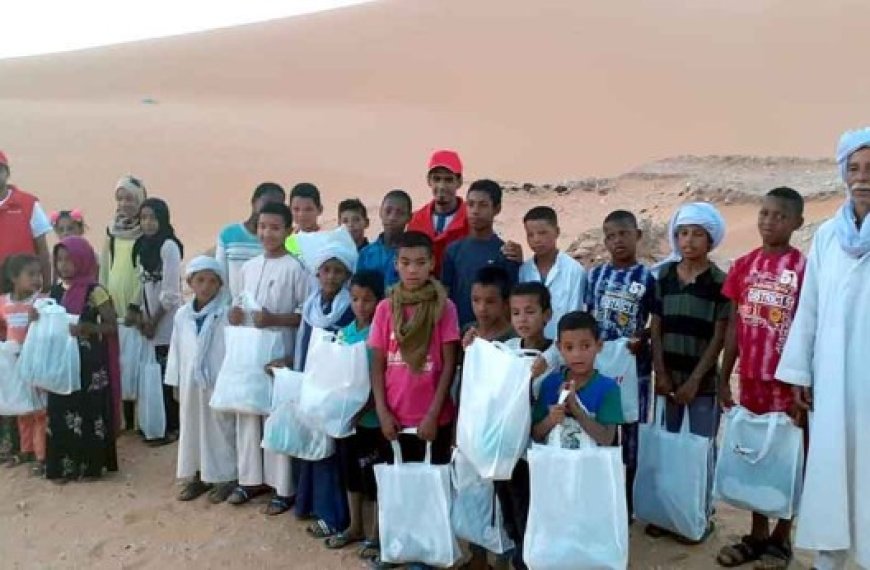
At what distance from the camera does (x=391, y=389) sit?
413 centimetres

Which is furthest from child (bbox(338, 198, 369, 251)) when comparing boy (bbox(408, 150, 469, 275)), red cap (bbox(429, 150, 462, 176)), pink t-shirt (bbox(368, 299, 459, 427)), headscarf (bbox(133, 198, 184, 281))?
pink t-shirt (bbox(368, 299, 459, 427))

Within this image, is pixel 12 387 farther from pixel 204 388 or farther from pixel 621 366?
pixel 621 366

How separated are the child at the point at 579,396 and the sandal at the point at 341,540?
1334 mm

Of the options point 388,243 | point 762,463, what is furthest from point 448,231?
point 762,463

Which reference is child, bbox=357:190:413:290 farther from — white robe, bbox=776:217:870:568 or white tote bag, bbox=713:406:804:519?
white robe, bbox=776:217:870:568

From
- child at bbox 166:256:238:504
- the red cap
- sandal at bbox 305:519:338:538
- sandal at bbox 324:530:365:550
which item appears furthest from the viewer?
child at bbox 166:256:238:504

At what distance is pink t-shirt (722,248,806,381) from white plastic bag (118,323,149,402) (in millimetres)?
3828

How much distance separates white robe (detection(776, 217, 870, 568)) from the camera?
11.9 ft

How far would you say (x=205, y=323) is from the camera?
5.11 m

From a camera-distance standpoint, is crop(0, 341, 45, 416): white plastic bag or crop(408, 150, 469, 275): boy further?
crop(0, 341, 45, 416): white plastic bag

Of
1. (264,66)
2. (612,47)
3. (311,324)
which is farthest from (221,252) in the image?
(264,66)

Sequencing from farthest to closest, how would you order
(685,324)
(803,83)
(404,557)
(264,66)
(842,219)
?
(264,66)
(803,83)
(685,324)
(404,557)
(842,219)

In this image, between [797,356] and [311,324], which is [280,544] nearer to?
[311,324]

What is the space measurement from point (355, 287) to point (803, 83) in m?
29.2
